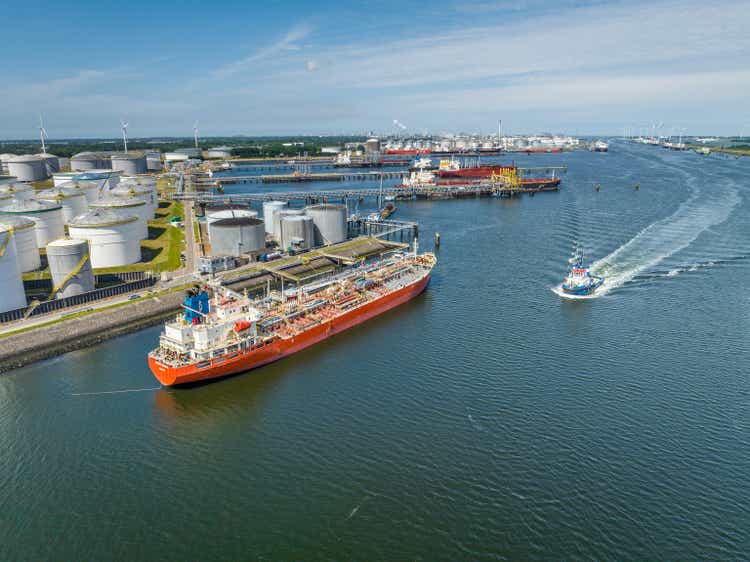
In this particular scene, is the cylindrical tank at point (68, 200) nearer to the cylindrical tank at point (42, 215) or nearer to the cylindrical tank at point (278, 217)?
the cylindrical tank at point (42, 215)

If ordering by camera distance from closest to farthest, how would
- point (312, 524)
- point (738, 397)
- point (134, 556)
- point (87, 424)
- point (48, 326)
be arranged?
point (134, 556) → point (312, 524) → point (87, 424) → point (738, 397) → point (48, 326)

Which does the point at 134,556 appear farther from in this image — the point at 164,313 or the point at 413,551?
the point at 164,313

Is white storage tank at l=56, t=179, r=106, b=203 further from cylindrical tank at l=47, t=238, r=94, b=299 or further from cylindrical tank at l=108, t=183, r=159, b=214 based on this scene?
cylindrical tank at l=47, t=238, r=94, b=299

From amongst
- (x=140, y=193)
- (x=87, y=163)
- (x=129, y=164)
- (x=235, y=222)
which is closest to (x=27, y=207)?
(x=140, y=193)

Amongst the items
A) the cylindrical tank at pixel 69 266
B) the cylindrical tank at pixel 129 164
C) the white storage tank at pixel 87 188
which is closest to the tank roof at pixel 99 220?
the cylindrical tank at pixel 69 266

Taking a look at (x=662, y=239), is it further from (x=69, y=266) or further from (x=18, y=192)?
(x=18, y=192)

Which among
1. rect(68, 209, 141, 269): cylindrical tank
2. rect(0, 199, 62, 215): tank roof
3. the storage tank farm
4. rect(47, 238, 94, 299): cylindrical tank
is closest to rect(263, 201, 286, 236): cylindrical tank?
rect(68, 209, 141, 269): cylindrical tank

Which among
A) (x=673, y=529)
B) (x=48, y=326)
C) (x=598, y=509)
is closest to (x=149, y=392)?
(x=48, y=326)
